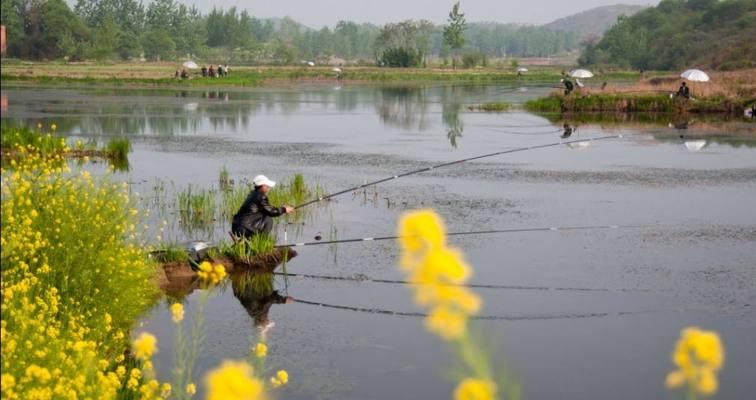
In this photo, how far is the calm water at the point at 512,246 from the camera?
991cm

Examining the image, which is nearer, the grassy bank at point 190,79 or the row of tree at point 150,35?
the grassy bank at point 190,79

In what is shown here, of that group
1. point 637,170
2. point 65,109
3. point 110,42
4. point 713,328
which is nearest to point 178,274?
point 713,328

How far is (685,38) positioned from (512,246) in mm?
92238

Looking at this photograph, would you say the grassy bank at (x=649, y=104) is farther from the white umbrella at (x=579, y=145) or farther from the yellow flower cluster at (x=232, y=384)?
the yellow flower cluster at (x=232, y=384)

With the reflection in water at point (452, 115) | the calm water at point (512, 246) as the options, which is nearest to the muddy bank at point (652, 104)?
the reflection in water at point (452, 115)

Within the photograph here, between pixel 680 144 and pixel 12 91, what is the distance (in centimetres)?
3306

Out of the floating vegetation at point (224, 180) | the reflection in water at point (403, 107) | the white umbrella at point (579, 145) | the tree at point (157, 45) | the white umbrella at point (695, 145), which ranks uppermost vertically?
the tree at point (157, 45)

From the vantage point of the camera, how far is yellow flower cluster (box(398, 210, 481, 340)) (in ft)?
7.73

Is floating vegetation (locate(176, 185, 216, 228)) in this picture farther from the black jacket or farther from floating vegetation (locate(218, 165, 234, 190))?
the black jacket

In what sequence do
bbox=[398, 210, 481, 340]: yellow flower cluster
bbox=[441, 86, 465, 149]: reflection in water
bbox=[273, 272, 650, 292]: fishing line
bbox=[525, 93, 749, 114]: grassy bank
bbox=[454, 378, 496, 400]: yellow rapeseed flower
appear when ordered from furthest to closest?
1. bbox=[525, 93, 749, 114]: grassy bank
2. bbox=[441, 86, 465, 149]: reflection in water
3. bbox=[273, 272, 650, 292]: fishing line
4. bbox=[454, 378, 496, 400]: yellow rapeseed flower
5. bbox=[398, 210, 481, 340]: yellow flower cluster

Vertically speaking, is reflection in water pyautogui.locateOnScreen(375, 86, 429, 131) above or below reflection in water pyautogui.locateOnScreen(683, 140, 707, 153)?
below

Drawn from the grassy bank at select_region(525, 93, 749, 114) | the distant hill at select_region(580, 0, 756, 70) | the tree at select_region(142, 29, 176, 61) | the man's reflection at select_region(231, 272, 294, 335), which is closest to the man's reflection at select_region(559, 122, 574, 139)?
the grassy bank at select_region(525, 93, 749, 114)

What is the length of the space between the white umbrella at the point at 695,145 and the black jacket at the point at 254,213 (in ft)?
56.7

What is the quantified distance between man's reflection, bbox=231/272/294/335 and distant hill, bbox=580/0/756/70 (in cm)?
6173
